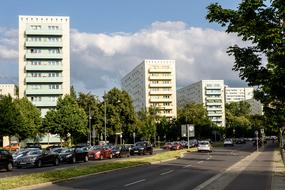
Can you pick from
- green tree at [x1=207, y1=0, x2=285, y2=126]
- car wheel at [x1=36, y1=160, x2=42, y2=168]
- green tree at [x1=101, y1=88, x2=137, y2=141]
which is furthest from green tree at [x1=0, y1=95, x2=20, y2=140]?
green tree at [x1=207, y1=0, x2=285, y2=126]

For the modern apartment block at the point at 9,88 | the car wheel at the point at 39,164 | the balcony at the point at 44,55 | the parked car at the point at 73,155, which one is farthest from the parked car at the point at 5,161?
the modern apartment block at the point at 9,88

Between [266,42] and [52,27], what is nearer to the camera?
[266,42]

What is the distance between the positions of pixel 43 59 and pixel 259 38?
103934 mm

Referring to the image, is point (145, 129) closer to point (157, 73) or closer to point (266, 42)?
point (157, 73)

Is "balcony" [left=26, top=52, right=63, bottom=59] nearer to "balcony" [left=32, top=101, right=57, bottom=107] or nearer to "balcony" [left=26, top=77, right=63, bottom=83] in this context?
"balcony" [left=26, top=77, right=63, bottom=83]

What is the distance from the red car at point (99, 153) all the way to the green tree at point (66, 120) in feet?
118

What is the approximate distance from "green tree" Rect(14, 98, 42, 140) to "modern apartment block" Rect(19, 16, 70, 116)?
64.1 feet

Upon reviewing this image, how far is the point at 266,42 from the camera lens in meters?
14.7

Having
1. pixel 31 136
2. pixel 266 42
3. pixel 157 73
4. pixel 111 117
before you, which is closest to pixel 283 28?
pixel 266 42

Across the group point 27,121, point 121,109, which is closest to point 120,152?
point 27,121

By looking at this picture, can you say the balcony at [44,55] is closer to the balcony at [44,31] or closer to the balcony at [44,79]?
the balcony at [44,31]

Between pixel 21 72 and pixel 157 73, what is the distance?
79046mm

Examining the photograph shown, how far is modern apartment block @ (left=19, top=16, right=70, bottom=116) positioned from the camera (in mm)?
114188

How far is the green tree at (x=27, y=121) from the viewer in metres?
84.2
